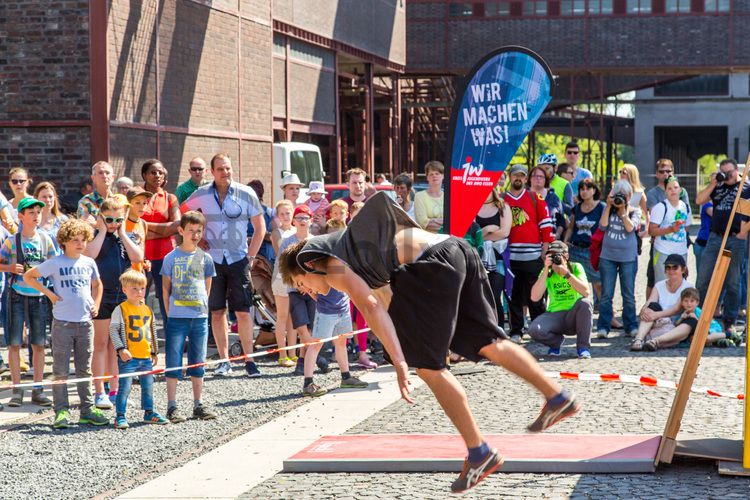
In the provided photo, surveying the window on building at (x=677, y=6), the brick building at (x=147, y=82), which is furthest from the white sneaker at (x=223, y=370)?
the window on building at (x=677, y=6)

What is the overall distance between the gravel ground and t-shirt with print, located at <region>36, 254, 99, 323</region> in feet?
2.70

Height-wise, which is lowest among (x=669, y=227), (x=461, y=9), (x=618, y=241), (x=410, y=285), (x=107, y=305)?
(x=107, y=305)

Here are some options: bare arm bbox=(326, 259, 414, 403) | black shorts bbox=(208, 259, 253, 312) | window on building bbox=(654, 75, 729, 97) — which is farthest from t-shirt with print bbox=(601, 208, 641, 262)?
window on building bbox=(654, 75, 729, 97)

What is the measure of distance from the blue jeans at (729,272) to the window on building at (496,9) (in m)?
24.5

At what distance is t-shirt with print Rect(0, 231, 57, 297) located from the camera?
9.93 m

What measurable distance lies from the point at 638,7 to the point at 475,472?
32835 millimetres

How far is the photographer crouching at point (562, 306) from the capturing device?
1210 cm

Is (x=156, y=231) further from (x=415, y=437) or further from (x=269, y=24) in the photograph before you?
(x=269, y=24)

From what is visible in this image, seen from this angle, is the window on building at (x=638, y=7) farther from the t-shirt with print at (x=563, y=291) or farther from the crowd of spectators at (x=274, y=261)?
the t-shirt with print at (x=563, y=291)

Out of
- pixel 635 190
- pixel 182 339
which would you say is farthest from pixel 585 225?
pixel 182 339

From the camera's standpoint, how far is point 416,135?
39156 mm

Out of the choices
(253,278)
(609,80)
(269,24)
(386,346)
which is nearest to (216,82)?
(269,24)

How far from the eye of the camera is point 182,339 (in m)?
9.41

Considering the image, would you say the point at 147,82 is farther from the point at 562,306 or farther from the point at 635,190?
the point at 562,306
